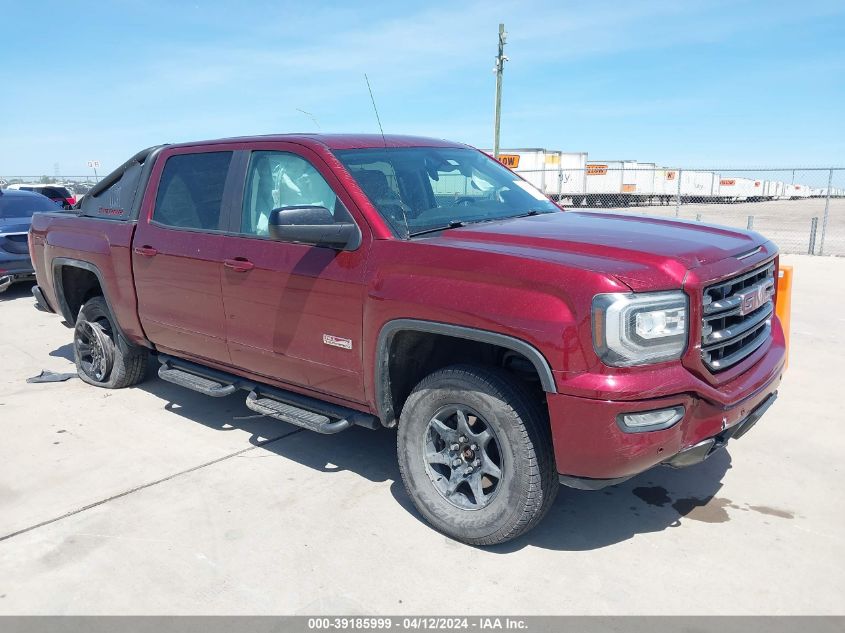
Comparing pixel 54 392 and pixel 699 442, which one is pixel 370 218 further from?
pixel 54 392

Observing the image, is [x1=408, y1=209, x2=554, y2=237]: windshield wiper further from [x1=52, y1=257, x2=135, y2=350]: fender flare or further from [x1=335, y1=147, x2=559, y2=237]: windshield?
[x1=52, y1=257, x2=135, y2=350]: fender flare

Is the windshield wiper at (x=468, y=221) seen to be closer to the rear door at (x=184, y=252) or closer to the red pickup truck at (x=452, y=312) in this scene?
the red pickup truck at (x=452, y=312)

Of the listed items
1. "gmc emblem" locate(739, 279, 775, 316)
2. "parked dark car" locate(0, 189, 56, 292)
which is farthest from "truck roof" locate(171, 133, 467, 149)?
"parked dark car" locate(0, 189, 56, 292)

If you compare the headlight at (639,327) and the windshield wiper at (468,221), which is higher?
the windshield wiper at (468,221)

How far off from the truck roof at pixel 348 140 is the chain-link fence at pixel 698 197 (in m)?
11.9

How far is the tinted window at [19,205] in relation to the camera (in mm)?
10828

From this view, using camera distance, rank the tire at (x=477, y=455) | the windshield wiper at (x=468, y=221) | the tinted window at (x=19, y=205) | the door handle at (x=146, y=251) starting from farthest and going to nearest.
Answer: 1. the tinted window at (x=19, y=205)
2. the door handle at (x=146, y=251)
3. the windshield wiper at (x=468, y=221)
4. the tire at (x=477, y=455)

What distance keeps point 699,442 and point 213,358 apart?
10.1ft

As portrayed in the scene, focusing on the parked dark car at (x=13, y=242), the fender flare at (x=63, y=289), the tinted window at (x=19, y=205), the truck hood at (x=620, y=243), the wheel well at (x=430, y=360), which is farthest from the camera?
the tinted window at (x=19, y=205)

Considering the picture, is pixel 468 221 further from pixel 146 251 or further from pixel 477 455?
pixel 146 251

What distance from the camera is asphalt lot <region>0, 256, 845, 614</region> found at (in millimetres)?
2982

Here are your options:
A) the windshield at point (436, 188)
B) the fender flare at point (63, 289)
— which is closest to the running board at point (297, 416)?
the windshield at point (436, 188)

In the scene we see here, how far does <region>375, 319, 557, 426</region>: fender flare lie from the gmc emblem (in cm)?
100

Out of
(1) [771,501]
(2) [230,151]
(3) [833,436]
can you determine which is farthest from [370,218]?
(3) [833,436]
